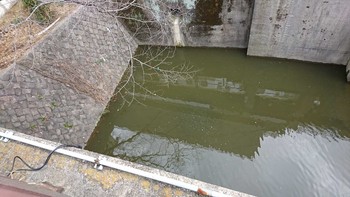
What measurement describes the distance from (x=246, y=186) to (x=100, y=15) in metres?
6.17

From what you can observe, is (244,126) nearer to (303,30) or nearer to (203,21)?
(303,30)

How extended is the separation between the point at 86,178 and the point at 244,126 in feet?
14.0

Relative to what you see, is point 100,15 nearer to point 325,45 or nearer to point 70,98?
point 70,98

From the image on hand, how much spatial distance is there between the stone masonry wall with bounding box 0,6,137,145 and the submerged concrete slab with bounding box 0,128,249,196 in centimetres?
190

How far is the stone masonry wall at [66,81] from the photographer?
5523mm

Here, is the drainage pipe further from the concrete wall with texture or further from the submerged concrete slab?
the concrete wall with texture

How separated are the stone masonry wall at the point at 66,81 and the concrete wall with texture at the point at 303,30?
381 centimetres

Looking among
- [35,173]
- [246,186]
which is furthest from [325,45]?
[35,173]

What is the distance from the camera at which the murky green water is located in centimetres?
556

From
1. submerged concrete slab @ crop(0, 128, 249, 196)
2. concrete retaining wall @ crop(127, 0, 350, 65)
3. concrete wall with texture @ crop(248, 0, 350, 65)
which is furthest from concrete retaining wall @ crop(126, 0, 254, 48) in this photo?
submerged concrete slab @ crop(0, 128, 249, 196)

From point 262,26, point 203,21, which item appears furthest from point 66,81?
point 262,26

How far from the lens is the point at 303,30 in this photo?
7.47m

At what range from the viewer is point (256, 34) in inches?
312

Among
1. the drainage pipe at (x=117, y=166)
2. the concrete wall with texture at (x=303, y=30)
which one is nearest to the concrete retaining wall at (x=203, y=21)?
the concrete wall with texture at (x=303, y=30)
